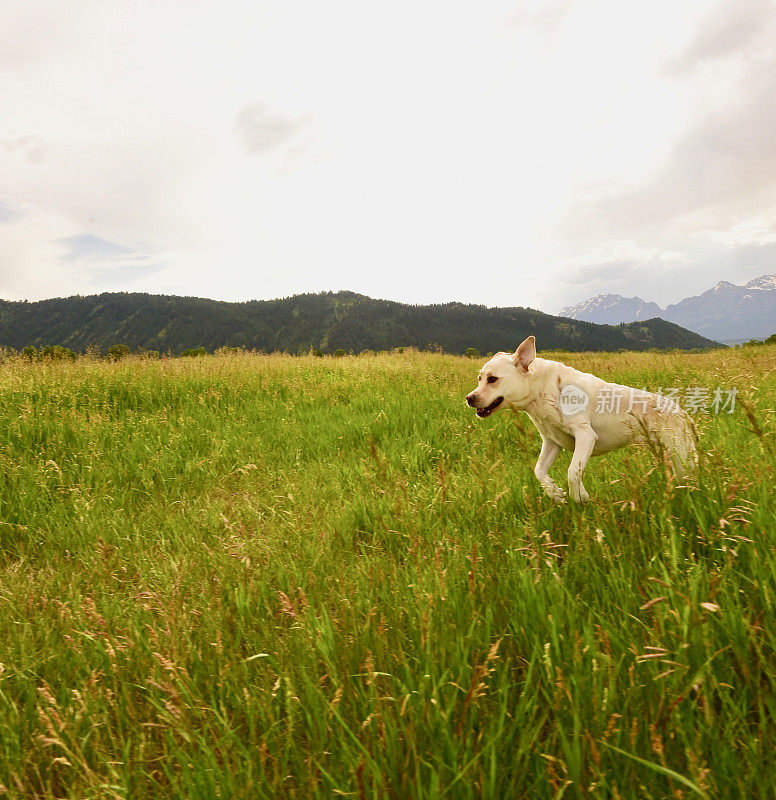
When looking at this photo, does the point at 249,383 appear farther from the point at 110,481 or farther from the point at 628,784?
the point at 628,784

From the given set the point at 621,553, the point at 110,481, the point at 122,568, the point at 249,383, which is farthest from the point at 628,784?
the point at 249,383

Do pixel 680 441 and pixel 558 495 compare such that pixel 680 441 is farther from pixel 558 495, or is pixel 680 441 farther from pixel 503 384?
pixel 503 384

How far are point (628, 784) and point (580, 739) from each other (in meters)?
0.13

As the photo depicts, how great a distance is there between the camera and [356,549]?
302 cm

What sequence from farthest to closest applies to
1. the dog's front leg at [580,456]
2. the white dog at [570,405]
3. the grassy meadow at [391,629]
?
the white dog at [570,405] → the dog's front leg at [580,456] → the grassy meadow at [391,629]

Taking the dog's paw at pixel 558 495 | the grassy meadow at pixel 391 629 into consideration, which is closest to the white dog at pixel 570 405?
the dog's paw at pixel 558 495

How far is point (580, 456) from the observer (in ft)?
9.64

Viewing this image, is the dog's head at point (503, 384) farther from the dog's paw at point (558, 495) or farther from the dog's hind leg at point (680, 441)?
the dog's hind leg at point (680, 441)

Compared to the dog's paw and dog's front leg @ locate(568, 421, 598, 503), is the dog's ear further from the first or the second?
the dog's paw

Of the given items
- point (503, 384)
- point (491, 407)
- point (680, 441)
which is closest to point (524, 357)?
point (503, 384)

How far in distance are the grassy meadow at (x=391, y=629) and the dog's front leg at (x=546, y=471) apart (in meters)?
0.09

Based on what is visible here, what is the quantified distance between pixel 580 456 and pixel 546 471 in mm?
314

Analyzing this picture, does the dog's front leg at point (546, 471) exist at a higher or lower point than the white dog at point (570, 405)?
lower

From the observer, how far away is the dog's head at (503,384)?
311cm
